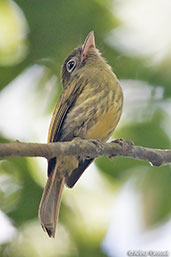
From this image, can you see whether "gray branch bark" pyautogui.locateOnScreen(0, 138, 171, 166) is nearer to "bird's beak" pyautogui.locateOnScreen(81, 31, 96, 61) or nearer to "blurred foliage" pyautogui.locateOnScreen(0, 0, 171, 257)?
"blurred foliage" pyautogui.locateOnScreen(0, 0, 171, 257)

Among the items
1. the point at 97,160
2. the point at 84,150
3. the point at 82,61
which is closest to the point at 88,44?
the point at 82,61

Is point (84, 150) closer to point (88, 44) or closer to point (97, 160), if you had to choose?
point (97, 160)

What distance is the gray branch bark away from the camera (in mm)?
→ 2398

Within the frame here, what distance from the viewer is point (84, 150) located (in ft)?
9.44

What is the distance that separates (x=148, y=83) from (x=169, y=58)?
0.27 meters

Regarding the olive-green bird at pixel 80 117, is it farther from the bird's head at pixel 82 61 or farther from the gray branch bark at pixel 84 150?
the gray branch bark at pixel 84 150

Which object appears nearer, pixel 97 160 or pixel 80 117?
pixel 80 117

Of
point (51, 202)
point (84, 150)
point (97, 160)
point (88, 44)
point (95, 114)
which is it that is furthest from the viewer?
point (88, 44)

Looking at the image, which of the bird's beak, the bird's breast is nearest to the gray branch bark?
the bird's breast

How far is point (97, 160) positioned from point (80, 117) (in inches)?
13.6

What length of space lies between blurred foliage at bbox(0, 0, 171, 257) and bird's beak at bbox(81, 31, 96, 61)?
0.15 feet

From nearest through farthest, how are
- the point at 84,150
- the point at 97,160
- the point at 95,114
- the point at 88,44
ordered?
the point at 84,150 < the point at 95,114 < the point at 97,160 < the point at 88,44

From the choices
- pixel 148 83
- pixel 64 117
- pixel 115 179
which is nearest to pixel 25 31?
pixel 64 117

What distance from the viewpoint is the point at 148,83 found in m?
3.66
